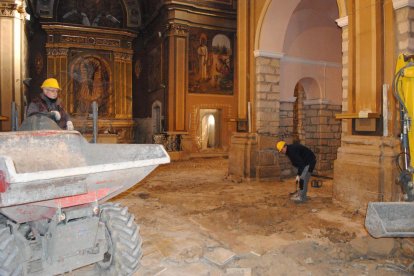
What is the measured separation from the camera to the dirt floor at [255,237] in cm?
371

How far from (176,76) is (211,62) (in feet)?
6.73

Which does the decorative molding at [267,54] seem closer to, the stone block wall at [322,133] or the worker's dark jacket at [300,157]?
the stone block wall at [322,133]

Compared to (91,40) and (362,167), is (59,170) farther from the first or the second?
(91,40)

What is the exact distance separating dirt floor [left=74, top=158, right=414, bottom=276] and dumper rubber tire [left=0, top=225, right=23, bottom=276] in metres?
1.27

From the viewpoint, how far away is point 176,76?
1568 cm

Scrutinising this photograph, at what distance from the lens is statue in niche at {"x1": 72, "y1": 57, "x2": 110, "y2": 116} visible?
727 inches

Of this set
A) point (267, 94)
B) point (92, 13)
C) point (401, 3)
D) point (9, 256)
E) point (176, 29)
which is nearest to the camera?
point (9, 256)

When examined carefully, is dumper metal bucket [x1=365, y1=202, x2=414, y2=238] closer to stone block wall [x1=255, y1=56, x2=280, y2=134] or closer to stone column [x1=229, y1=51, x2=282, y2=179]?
stone column [x1=229, y1=51, x2=282, y2=179]

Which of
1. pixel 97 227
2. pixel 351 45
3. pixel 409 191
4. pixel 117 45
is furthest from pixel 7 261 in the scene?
pixel 117 45

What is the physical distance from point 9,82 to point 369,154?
456 inches

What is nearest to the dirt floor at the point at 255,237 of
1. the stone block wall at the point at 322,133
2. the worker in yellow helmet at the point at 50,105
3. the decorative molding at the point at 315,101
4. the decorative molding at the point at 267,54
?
the worker in yellow helmet at the point at 50,105

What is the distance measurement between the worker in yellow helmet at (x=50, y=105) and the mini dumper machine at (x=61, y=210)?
4.30 feet

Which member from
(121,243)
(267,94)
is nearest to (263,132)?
(267,94)

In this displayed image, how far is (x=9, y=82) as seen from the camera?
1177 cm
